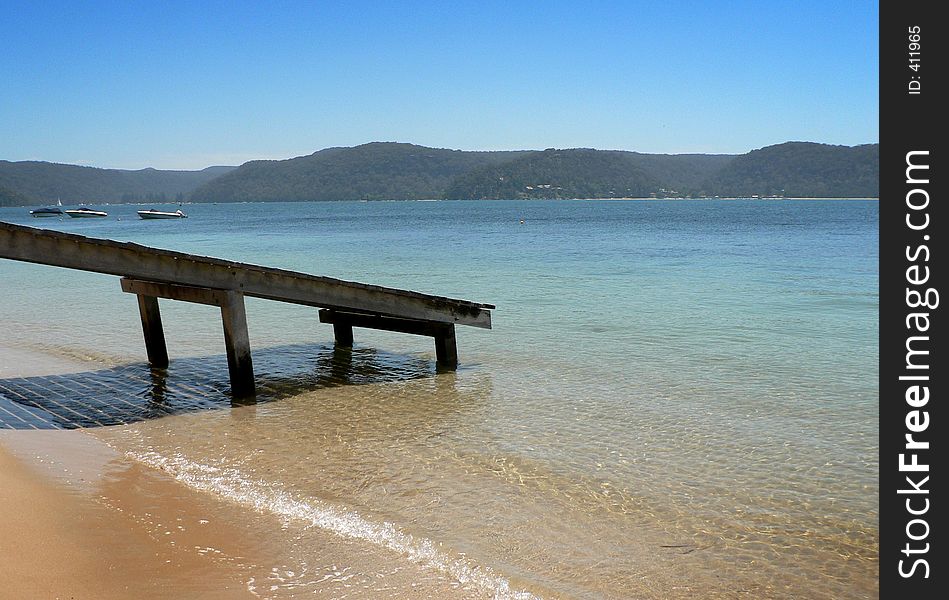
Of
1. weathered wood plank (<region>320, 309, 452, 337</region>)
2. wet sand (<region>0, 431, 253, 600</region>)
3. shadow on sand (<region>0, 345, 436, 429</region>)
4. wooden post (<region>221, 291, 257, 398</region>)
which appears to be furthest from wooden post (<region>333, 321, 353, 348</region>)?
wet sand (<region>0, 431, 253, 600</region>)

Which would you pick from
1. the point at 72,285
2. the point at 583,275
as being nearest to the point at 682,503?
the point at 583,275

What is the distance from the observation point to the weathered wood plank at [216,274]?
7766mm

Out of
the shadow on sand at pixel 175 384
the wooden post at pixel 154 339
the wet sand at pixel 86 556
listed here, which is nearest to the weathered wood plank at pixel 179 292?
the wooden post at pixel 154 339

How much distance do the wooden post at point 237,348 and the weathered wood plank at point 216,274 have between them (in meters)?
0.19

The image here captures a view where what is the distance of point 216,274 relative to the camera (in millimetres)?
8945

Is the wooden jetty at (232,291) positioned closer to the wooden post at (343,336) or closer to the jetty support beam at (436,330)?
the jetty support beam at (436,330)

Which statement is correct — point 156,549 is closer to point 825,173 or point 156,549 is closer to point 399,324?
point 399,324

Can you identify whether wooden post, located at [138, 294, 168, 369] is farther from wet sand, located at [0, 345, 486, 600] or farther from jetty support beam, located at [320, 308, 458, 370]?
wet sand, located at [0, 345, 486, 600]

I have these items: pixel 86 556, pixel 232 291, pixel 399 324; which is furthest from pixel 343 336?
pixel 86 556

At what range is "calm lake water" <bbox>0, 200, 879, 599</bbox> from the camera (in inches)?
191
